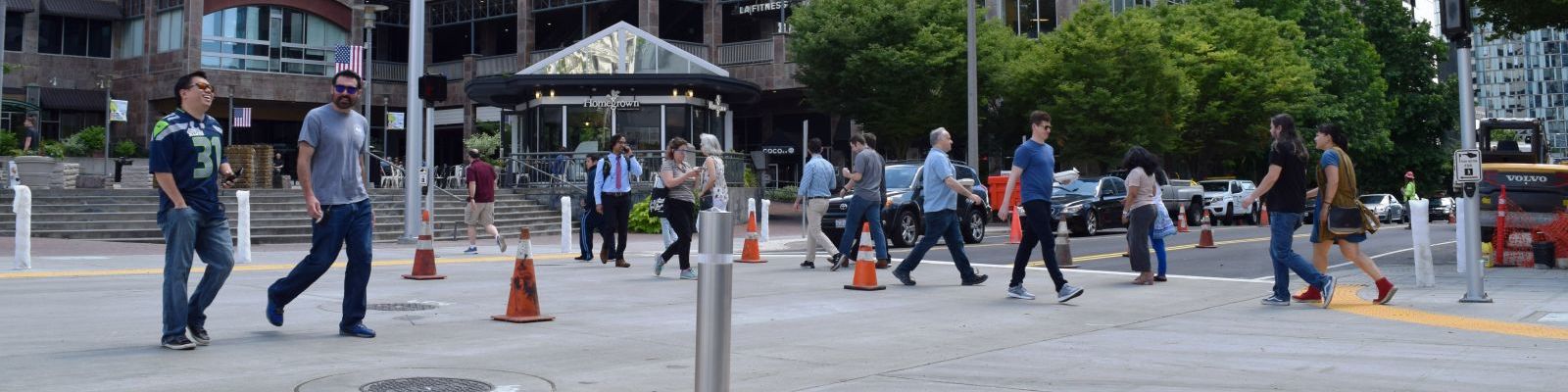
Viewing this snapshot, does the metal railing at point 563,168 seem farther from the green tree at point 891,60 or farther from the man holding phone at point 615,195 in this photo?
the man holding phone at point 615,195

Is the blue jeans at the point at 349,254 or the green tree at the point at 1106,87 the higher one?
the green tree at the point at 1106,87

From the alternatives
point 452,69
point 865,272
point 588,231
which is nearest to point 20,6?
point 452,69

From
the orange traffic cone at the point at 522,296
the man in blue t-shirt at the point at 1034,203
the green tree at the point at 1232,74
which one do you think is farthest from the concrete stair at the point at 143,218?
the green tree at the point at 1232,74

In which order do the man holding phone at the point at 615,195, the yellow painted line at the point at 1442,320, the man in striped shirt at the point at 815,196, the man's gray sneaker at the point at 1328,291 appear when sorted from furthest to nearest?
1. the man in striped shirt at the point at 815,196
2. the man holding phone at the point at 615,195
3. the man's gray sneaker at the point at 1328,291
4. the yellow painted line at the point at 1442,320

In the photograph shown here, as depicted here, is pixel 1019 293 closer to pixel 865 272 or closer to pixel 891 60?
pixel 865 272

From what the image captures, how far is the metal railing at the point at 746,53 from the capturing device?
4972 cm

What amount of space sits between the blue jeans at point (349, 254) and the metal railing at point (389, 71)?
49772 mm

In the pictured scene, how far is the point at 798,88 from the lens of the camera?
4972cm

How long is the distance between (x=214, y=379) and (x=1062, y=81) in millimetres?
37343

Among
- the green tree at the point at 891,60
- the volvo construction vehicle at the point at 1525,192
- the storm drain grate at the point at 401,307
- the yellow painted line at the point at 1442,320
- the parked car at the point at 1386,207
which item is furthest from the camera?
the parked car at the point at 1386,207

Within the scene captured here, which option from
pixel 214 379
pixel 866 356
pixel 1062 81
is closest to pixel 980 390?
pixel 866 356

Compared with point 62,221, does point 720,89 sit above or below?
above

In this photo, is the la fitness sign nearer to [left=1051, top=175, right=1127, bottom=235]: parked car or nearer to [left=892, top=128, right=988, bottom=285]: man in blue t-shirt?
[left=1051, top=175, right=1127, bottom=235]: parked car

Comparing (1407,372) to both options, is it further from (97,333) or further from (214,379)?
(97,333)
